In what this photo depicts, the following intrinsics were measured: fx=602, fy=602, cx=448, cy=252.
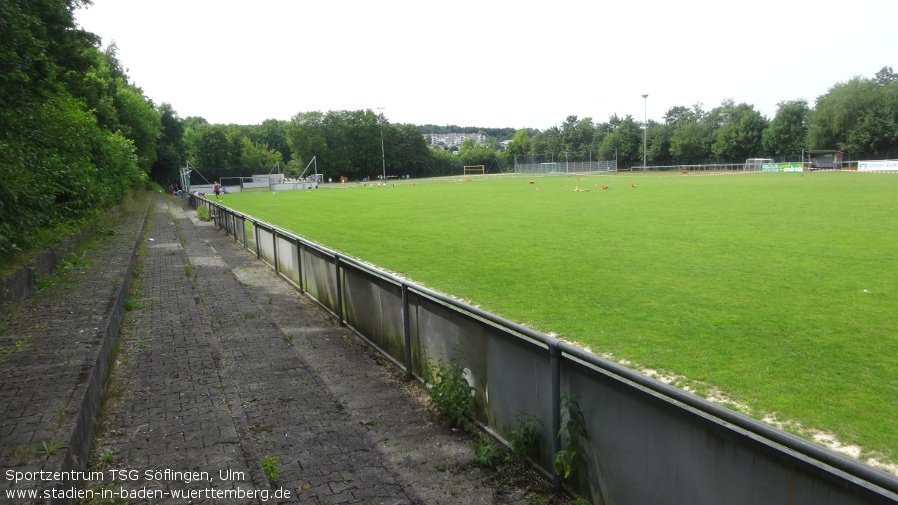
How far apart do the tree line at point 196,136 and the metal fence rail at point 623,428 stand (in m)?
6.45

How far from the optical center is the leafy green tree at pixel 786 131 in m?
86.8

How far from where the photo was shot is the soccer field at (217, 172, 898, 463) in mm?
5746

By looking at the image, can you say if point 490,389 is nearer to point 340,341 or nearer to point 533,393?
point 533,393

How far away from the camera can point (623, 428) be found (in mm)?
3400

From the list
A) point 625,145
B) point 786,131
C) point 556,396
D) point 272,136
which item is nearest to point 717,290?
point 556,396

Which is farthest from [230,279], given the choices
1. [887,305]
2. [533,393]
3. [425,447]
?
[887,305]

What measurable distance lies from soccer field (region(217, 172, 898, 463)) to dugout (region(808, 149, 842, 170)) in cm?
5965

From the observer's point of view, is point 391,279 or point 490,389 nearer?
point 490,389

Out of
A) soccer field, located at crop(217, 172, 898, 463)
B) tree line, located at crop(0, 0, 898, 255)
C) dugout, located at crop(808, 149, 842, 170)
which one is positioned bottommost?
soccer field, located at crop(217, 172, 898, 463)

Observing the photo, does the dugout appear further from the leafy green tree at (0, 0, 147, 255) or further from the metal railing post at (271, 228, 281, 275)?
the leafy green tree at (0, 0, 147, 255)

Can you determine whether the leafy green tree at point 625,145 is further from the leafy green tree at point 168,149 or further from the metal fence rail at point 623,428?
the metal fence rail at point 623,428

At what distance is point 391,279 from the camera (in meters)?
6.61

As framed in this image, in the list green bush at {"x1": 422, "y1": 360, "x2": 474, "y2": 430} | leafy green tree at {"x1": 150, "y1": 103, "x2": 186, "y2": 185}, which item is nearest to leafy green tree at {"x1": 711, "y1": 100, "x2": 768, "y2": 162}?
leafy green tree at {"x1": 150, "y1": 103, "x2": 186, "y2": 185}

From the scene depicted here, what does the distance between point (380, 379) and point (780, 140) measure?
96.8 m
